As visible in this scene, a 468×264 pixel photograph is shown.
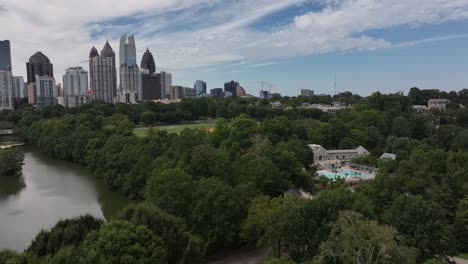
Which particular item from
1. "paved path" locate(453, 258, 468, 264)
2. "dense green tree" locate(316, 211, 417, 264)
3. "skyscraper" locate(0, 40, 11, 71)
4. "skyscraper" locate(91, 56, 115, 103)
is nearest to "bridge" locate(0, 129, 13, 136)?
"skyscraper" locate(91, 56, 115, 103)

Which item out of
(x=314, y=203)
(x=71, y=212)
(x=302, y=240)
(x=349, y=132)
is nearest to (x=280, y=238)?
(x=302, y=240)

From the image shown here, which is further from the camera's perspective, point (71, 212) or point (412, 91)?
point (412, 91)

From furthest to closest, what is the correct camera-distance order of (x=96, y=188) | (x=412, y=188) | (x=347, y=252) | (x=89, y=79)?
(x=89, y=79) < (x=96, y=188) < (x=412, y=188) < (x=347, y=252)

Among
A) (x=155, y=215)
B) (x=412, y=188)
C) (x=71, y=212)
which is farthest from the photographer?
(x=71, y=212)

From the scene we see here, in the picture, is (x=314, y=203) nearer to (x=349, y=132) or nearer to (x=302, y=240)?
(x=302, y=240)

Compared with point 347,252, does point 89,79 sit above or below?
above

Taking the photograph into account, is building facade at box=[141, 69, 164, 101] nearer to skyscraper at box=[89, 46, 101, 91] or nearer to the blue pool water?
skyscraper at box=[89, 46, 101, 91]

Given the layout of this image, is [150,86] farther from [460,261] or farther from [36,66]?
[460,261]
